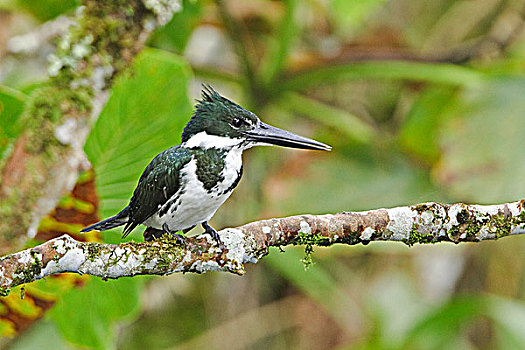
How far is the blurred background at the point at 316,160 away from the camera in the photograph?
2.13 ft

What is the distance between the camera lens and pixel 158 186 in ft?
1.47

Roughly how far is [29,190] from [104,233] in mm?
91

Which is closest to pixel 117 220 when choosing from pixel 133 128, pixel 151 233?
pixel 151 233

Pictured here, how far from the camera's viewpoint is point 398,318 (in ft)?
6.08

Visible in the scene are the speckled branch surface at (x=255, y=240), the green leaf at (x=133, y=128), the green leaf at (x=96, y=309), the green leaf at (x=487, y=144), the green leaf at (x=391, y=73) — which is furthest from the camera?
the green leaf at (x=391, y=73)

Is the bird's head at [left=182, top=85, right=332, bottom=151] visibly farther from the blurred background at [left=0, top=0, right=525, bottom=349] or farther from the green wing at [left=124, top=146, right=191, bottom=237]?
the blurred background at [left=0, top=0, right=525, bottom=349]

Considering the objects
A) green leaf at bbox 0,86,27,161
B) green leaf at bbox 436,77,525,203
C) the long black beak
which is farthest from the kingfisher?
green leaf at bbox 436,77,525,203

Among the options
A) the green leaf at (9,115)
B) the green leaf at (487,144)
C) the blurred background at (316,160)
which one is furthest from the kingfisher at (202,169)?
the green leaf at (487,144)

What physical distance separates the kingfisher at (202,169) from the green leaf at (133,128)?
0.37 feet

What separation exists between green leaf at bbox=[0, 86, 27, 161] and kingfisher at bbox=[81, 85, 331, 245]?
252 mm

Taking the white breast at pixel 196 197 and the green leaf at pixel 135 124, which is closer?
the white breast at pixel 196 197

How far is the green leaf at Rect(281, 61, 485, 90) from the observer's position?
4.28ft

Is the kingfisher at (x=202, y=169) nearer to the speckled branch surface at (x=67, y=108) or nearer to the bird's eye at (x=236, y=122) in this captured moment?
the bird's eye at (x=236, y=122)

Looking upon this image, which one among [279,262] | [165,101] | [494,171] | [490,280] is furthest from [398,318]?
[165,101]
